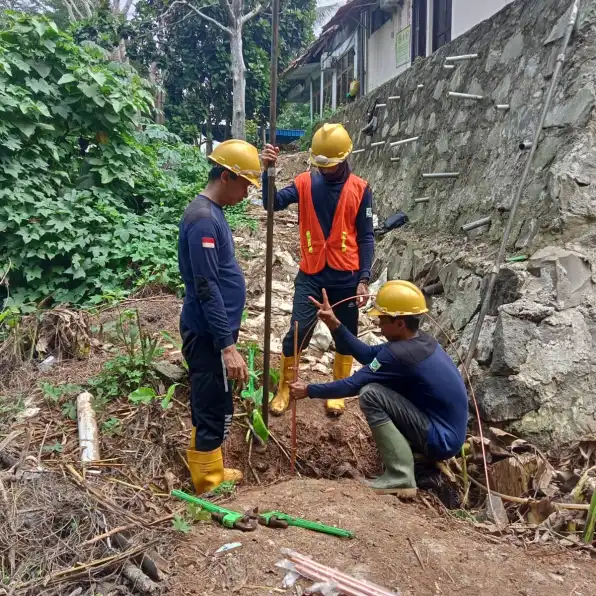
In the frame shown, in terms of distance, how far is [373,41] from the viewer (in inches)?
577

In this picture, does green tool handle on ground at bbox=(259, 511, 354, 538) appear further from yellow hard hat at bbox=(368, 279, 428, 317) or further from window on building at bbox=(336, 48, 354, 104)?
window on building at bbox=(336, 48, 354, 104)

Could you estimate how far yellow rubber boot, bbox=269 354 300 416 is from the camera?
395 centimetres

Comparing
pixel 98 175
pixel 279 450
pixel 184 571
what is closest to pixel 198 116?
pixel 98 175

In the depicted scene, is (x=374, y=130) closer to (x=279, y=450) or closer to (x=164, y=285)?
(x=164, y=285)

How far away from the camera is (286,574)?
213 centimetres

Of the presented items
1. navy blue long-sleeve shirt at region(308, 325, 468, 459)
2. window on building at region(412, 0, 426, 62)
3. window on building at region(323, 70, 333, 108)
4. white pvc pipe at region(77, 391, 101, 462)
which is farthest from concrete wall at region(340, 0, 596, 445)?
window on building at region(323, 70, 333, 108)

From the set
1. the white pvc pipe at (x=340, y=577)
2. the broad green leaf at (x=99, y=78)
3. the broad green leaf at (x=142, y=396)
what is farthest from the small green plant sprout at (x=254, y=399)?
the broad green leaf at (x=99, y=78)

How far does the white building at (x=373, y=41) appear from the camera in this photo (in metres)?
10.7

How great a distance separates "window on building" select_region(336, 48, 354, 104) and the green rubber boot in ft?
52.0

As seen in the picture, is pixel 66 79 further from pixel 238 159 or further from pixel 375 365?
pixel 375 365

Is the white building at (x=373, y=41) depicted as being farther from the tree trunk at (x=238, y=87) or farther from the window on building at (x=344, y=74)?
A: the tree trunk at (x=238, y=87)

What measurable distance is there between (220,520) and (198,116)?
56.0 ft

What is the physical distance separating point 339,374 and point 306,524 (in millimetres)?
1692

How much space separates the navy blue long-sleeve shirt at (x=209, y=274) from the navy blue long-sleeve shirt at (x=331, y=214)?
3.00 ft
